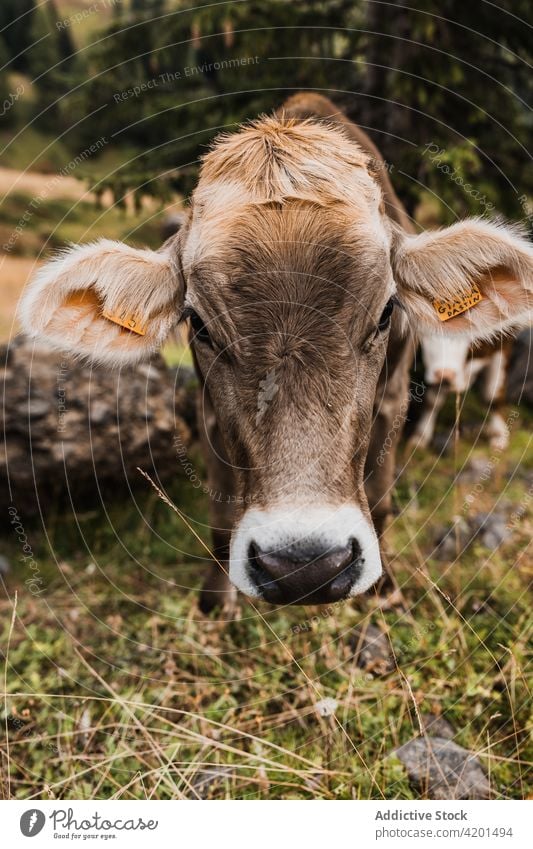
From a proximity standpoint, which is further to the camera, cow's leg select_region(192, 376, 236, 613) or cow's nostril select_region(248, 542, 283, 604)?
cow's leg select_region(192, 376, 236, 613)

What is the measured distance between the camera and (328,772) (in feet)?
9.53

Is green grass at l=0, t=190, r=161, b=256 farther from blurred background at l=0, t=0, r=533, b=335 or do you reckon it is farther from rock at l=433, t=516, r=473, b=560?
rock at l=433, t=516, r=473, b=560

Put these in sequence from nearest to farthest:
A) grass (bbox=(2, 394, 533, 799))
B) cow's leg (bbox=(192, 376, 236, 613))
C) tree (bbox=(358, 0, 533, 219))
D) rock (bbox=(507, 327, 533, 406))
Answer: grass (bbox=(2, 394, 533, 799))
cow's leg (bbox=(192, 376, 236, 613))
tree (bbox=(358, 0, 533, 219))
rock (bbox=(507, 327, 533, 406))

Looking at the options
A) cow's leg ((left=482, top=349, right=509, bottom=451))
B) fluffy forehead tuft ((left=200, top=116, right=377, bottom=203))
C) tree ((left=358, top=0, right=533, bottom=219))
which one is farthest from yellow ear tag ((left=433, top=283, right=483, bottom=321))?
cow's leg ((left=482, top=349, right=509, bottom=451))

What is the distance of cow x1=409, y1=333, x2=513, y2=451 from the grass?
1.21 metres

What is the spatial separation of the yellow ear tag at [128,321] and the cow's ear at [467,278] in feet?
4.07

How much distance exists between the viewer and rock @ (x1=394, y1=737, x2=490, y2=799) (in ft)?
9.37

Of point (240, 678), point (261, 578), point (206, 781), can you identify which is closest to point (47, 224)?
point (240, 678)

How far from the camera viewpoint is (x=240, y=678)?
3.51 meters

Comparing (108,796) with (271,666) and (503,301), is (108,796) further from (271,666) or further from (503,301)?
(503,301)

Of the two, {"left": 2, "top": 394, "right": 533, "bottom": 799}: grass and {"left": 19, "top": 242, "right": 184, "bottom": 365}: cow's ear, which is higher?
{"left": 19, "top": 242, "right": 184, "bottom": 365}: cow's ear

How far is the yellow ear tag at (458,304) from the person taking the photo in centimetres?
300

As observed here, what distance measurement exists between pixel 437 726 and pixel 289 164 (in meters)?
2.82
